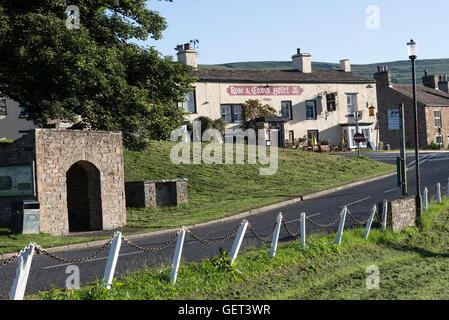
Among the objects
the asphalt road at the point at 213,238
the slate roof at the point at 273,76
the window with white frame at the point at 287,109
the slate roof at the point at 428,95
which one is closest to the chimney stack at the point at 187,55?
the slate roof at the point at 273,76

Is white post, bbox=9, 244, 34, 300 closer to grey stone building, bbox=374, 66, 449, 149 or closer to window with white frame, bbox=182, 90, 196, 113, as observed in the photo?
window with white frame, bbox=182, 90, 196, 113

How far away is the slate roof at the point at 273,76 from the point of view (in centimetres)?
4891

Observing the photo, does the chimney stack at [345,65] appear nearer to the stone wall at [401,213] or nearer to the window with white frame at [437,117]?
the window with white frame at [437,117]

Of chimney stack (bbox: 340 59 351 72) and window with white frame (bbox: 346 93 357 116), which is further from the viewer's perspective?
chimney stack (bbox: 340 59 351 72)

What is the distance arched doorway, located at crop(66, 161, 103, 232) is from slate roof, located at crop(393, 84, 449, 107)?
49564mm

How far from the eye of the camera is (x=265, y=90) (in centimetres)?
5103

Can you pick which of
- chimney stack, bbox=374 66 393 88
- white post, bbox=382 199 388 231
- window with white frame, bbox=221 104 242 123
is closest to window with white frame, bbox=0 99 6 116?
window with white frame, bbox=221 104 242 123

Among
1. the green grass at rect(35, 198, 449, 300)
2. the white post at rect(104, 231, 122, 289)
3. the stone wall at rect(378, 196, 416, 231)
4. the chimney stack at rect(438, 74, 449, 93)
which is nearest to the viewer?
the white post at rect(104, 231, 122, 289)

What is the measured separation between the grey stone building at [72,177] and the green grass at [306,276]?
24.8 feet

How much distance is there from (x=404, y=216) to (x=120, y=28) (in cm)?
1429

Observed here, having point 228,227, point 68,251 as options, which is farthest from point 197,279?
point 228,227

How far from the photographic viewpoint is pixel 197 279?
10.3 m

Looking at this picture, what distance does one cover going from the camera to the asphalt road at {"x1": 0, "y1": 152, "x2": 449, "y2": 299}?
36.3ft

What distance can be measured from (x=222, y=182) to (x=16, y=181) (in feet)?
45.0
